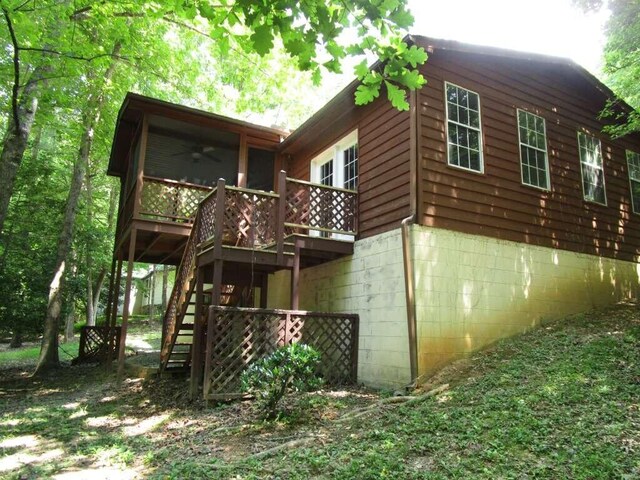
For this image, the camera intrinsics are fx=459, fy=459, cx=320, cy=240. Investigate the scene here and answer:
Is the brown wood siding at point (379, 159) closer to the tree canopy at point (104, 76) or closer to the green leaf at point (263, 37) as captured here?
the tree canopy at point (104, 76)

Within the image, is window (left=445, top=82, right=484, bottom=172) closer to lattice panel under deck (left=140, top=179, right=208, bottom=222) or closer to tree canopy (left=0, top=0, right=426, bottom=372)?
tree canopy (left=0, top=0, right=426, bottom=372)

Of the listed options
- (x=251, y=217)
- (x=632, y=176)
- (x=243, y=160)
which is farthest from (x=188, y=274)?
(x=632, y=176)

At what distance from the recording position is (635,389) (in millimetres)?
4867

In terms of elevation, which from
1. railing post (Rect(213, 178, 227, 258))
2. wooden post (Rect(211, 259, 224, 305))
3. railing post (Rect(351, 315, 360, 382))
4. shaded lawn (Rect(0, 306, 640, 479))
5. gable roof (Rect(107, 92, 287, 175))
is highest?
gable roof (Rect(107, 92, 287, 175))

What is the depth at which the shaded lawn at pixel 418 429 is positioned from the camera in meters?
3.85

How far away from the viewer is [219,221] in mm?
7273

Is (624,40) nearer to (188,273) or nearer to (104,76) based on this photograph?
(188,273)

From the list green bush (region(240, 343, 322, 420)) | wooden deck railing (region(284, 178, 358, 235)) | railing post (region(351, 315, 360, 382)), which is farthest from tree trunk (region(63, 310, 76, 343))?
green bush (region(240, 343, 322, 420))

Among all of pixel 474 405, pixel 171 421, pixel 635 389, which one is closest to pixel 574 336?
pixel 635 389

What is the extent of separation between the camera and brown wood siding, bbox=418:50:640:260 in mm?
7766

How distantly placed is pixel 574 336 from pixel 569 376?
1.97 metres

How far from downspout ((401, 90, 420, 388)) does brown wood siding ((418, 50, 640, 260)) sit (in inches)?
5.2

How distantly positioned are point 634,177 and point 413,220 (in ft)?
24.7

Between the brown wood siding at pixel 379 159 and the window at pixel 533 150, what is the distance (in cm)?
274
